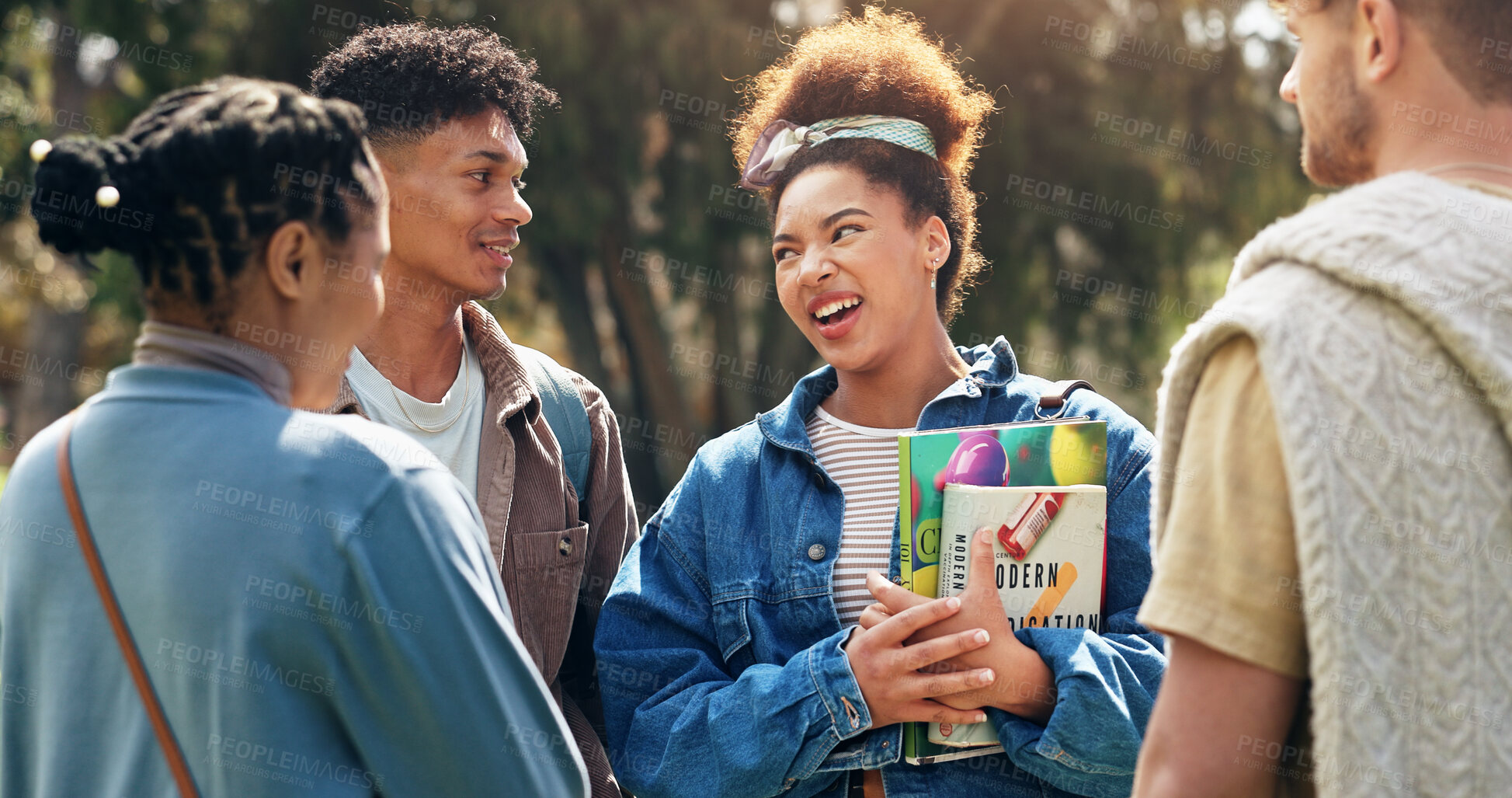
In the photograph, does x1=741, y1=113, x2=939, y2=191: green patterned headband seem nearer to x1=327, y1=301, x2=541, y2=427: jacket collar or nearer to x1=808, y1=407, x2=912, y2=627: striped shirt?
x1=808, y1=407, x2=912, y2=627: striped shirt

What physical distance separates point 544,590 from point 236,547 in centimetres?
141

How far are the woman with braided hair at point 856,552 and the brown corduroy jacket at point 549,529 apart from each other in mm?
260

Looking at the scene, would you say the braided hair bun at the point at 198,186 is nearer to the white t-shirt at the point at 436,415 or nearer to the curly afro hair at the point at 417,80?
the white t-shirt at the point at 436,415

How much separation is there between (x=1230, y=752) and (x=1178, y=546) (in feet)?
0.77

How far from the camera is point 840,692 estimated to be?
86.7 inches

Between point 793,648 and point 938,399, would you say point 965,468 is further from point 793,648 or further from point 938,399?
point 793,648

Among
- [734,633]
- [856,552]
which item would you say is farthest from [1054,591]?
[734,633]

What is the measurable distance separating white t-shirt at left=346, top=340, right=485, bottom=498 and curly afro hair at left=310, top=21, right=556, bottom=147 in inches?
25.9


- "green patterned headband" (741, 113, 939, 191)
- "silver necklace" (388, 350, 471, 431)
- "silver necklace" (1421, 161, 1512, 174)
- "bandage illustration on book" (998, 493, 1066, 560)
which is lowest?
"bandage illustration on book" (998, 493, 1066, 560)

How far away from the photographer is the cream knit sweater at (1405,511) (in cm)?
124

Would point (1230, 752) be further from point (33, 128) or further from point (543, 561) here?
point (33, 128)

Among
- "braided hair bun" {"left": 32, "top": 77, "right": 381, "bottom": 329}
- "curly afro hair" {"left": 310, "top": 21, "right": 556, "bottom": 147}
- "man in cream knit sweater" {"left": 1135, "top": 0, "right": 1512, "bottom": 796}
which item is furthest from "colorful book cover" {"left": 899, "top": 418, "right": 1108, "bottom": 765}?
"curly afro hair" {"left": 310, "top": 21, "right": 556, "bottom": 147}

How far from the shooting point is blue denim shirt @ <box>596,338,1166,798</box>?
2.17 metres

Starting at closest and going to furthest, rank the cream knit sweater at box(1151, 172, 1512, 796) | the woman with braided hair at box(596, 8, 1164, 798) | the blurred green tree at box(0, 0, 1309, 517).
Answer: the cream knit sweater at box(1151, 172, 1512, 796) < the woman with braided hair at box(596, 8, 1164, 798) < the blurred green tree at box(0, 0, 1309, 517)
